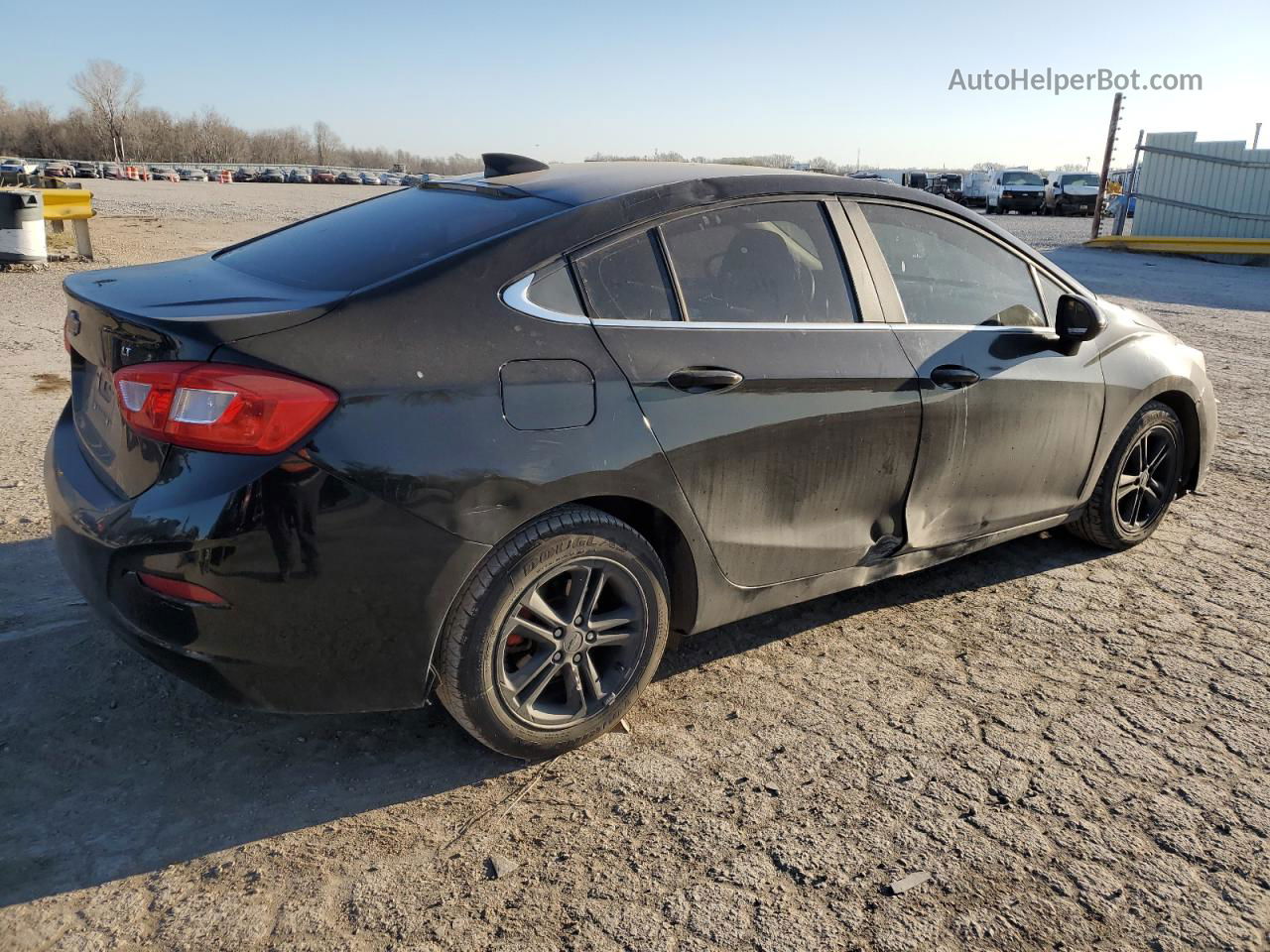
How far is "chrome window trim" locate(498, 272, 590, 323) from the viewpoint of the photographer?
2.70m

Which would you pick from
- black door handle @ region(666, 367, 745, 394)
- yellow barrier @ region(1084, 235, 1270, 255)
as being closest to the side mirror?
black door handle @ region(666, 367, 745, 394)

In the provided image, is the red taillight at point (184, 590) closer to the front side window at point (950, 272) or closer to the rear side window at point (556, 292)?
the rear side window at point (556, 292)

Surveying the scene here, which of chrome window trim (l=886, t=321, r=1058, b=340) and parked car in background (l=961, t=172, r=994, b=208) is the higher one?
parked car in background (l=961, t=172, r=994, b=208)

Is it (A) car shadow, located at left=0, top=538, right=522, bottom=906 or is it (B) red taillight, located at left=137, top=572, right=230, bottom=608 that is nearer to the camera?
(B) red taillight, located at left=137, top=572, right=230, bottom=608

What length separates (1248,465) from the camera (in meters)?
6.02

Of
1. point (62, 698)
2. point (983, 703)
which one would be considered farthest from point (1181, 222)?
point (62, 698)

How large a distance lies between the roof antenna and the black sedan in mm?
15

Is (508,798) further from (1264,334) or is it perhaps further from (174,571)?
(1264,334)

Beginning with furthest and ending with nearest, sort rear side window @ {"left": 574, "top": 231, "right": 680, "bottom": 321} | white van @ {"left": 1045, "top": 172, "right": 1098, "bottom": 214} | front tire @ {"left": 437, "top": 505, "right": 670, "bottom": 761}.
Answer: white van @ {"left": 1045, "top": 172, "right": 1098, "bottom": 214}, rear side window @ {"left": 574, "top": 231, "right": 680, "bottom": 321}, front tire @ {"left": 437, "top": 505, "right": 670, "bottom": 761}

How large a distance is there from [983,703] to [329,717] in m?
2.18

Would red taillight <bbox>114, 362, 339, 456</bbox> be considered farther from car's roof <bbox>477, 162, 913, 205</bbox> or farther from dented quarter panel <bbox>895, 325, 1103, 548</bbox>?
dented quarter panel <bbox>895, 325, 1103, 548</bbox>

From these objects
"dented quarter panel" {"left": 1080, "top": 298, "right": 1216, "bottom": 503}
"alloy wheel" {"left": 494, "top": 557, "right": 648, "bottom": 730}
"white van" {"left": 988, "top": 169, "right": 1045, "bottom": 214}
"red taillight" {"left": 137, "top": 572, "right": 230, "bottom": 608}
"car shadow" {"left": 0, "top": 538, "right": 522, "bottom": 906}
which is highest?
"white van" {"left": 988, "top": 169, "right": 1045, "bottom": 214}

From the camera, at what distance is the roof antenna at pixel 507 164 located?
359 centimetres

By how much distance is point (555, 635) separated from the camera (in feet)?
9.27
